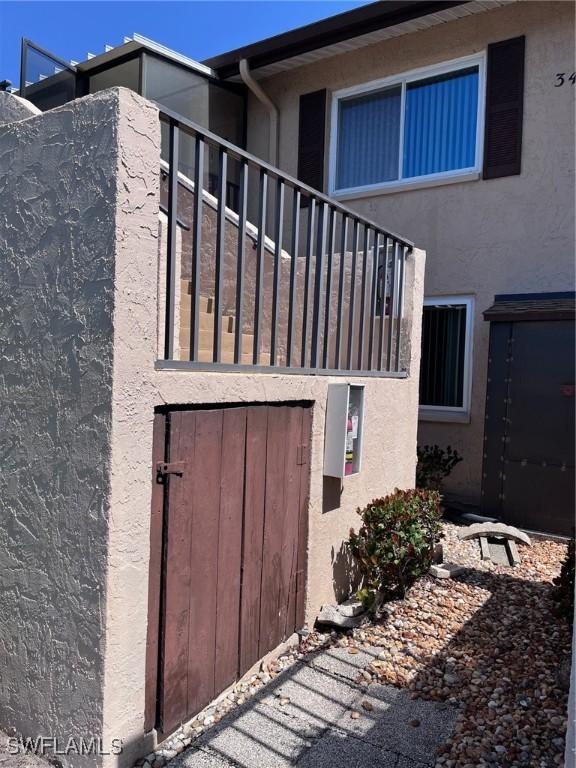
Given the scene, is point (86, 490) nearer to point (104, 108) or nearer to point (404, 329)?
point (104, 108)

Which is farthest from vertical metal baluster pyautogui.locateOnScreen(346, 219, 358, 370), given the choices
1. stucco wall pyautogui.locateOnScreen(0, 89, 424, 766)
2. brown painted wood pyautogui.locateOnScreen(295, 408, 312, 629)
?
stucco wall pyautogui.locateOnScreen(0, 89, 424, 766)

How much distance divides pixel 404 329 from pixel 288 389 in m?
2.02

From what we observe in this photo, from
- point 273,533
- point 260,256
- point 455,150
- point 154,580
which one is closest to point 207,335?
point 260,256

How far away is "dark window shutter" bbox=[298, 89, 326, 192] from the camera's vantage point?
833 cm

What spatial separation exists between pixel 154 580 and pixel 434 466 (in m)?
4.67

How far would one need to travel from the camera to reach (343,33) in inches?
295

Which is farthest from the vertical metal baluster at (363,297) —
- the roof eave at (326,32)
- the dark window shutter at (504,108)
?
the roof eave at (326,32)

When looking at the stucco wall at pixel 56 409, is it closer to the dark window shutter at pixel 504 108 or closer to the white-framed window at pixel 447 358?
the white-framed window at pixel 447 358

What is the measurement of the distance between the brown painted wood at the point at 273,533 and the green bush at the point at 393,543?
770 millimetres

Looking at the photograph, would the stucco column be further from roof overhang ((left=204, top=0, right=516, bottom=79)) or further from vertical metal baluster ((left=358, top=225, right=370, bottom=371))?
roof overhang ((left=204, top=0, right=516, bottom=79))

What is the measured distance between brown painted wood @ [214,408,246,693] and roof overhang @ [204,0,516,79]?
Result: 602cm

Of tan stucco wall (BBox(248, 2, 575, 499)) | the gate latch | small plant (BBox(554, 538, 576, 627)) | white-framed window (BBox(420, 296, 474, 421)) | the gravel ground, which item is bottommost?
the gravel ground

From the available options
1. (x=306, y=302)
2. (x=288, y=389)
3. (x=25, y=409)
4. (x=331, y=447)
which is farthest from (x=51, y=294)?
(x=331, y=447)

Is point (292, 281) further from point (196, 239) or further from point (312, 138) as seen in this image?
point (312, 138)
